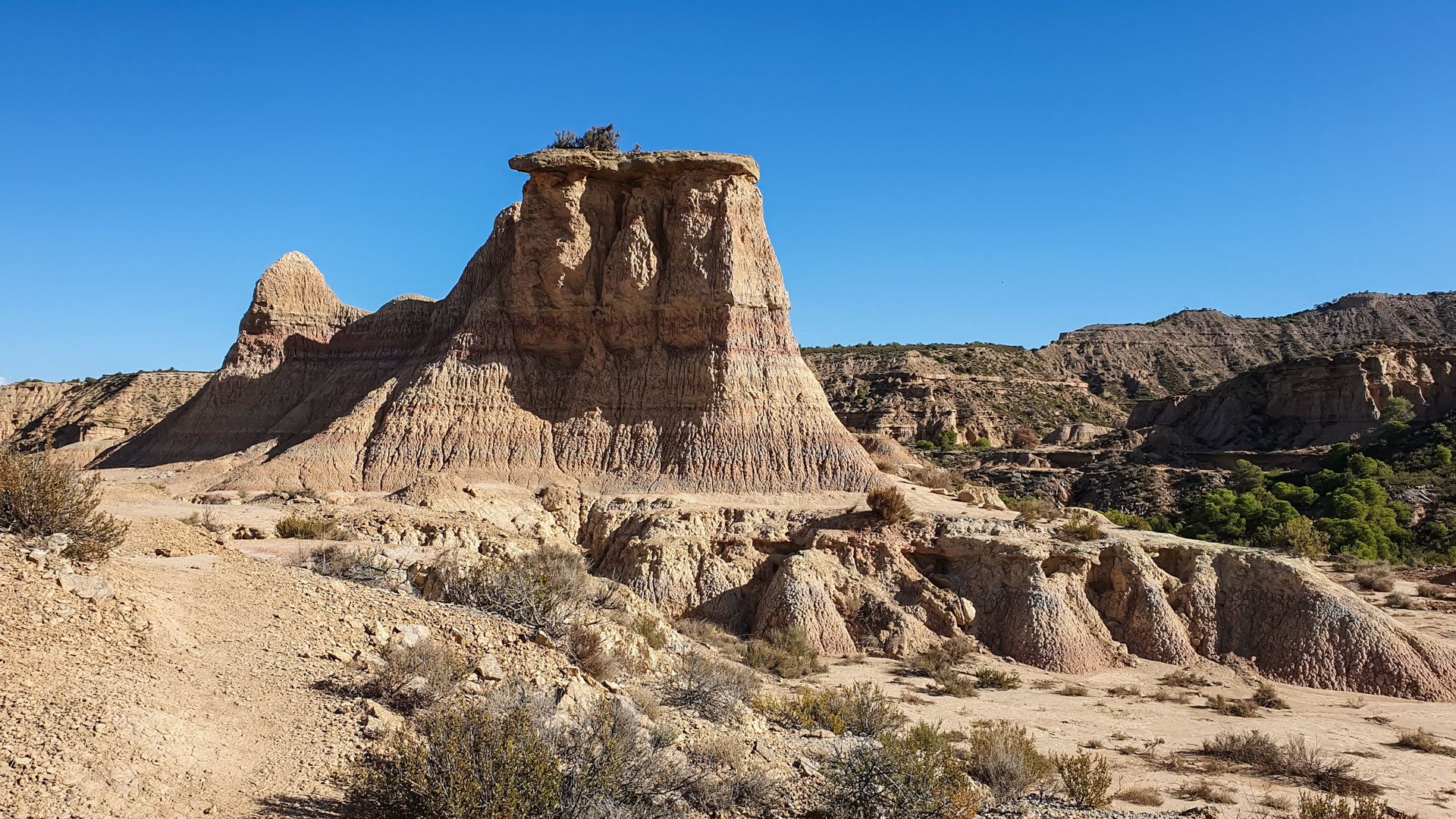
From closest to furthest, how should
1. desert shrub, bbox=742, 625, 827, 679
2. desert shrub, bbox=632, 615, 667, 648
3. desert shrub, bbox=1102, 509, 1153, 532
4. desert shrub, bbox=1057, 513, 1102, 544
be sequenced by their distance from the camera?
desert shrub, bbox=632, 615, 667, 648 → desert shrub, bbox=742, 625, 827, 679 → desert shrub, bbox=1057, 513, 1102, 544 → desert shrub, bbox=1102, 509, 1153, 532

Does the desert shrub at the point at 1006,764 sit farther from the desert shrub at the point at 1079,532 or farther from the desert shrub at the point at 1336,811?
the desert shrub at the point at 1079,532

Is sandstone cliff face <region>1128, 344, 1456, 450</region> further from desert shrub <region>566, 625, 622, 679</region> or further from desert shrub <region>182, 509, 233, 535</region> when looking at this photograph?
desert shrub <region>182, 509, 233, 535</region>

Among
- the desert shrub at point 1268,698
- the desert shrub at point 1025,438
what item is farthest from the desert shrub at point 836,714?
the desert shrub at point 1025,438

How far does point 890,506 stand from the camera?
69.7 ft

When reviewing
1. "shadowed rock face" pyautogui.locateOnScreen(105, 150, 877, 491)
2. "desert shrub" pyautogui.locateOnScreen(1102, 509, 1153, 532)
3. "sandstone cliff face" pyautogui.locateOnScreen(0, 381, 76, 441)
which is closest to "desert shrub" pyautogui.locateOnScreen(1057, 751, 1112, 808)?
"shadowed rock face" pyautogui.locateOnScreen(105, 150, 877, 491)

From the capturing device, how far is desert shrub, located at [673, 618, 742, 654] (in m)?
17.9

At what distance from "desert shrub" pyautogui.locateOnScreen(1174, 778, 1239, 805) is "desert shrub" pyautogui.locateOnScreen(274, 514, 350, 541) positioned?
15005 millimetres

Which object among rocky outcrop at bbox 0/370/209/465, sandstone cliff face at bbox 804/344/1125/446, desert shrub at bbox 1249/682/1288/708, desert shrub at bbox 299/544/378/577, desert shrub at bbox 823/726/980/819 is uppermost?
sandstone cliff face at bbox 804/344/1125/446

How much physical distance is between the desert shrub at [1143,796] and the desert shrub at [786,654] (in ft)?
21.8

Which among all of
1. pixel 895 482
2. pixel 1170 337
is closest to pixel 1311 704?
pixel 895 482

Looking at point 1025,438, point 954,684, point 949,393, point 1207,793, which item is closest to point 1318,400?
point 1025,438

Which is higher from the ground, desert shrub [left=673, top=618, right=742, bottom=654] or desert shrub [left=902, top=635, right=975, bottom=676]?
desert shrub [left=673, top=618, right=742, bottom=654]

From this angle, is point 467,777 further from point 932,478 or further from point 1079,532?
point 932,478

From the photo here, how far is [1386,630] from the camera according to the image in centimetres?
1750
